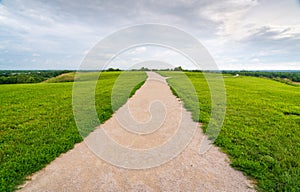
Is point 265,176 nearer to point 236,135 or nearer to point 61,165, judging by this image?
point 236,135

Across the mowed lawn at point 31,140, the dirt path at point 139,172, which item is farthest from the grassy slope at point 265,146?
the mowed lawn at point 31,140

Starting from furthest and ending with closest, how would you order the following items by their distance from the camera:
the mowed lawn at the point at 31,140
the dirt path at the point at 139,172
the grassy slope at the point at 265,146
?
the mowed lawn at the point at 31,140 < the grassy slope at the point at 265,146 < the dirt path at the point at 139,172

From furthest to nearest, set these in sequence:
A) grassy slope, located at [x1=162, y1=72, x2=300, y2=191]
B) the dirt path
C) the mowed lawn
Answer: the mowed lawn → grassy slope, located at [x1=162, y1=72, x2=300, y2=191] → the dirt path

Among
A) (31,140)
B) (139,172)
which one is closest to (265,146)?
(139,172)

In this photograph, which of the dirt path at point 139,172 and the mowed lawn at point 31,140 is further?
the mowed lawn at point 31,140

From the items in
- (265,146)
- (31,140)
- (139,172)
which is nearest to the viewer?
(139,172)

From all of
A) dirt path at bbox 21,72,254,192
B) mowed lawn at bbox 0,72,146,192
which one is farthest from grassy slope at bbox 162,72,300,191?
mowed lawn at bbox 0,72,146,192

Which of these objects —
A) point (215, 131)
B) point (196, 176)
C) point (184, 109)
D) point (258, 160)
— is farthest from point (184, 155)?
point (184, 109)

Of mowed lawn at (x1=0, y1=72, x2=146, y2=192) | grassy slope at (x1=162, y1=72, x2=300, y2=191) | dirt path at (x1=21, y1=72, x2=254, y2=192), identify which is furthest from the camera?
mowed lawn at (x1=0, y1=72, x2=146, y2=192)

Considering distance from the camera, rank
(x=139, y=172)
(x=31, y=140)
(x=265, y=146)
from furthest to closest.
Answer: (x=31, y=140)
(x=265, y=146)
(x=139, y=172)

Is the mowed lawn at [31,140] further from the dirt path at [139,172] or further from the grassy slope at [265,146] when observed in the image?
the grassy slope at [265,146]

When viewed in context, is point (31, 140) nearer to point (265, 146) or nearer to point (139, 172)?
point (139, 172)

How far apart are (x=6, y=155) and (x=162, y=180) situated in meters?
3.84

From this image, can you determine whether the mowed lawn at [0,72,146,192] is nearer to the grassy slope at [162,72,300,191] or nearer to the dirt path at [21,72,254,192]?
the dirt path at [21,72,254,192]
